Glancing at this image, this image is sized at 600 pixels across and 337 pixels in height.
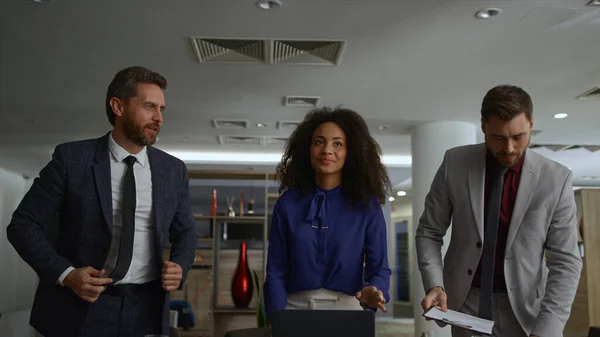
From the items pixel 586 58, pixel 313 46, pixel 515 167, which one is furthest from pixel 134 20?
pixel 586 58

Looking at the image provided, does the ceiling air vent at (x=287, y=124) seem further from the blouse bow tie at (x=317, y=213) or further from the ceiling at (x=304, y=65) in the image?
the blouse bow tie at (x=317, y=213)

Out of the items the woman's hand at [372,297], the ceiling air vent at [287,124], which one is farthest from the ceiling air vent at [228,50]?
the woman's hand at [372,297]

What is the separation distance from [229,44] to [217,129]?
321 cm

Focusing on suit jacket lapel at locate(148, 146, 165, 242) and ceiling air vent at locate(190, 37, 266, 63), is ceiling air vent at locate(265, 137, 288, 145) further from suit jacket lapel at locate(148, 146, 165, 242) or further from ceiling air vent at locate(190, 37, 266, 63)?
suit jacket lapel at locate(148, 146, 165, 242)

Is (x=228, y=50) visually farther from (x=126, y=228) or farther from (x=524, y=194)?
(x=524, y=194)

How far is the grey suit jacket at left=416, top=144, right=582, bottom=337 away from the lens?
1.76m

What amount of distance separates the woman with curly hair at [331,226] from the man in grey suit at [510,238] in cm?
23

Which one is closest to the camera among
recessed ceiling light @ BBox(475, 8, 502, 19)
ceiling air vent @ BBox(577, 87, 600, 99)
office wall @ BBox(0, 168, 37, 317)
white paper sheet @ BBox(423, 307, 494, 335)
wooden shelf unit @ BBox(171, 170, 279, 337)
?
white paper sheet @ BBox(423, 307, 494, 335)

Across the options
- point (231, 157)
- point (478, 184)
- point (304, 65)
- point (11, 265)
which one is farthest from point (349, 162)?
point (11, 265)

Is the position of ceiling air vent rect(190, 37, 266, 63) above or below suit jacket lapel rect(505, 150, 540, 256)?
above

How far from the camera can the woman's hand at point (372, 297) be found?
5.17ft

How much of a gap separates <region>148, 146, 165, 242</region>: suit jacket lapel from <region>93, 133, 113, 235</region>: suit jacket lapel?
135 millimetres

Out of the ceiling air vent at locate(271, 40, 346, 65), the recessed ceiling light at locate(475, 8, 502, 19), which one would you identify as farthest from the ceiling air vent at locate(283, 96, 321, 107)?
the recessed ceiling light at locate(475, 8, 502, 19)

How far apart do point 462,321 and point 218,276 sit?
194 inches
